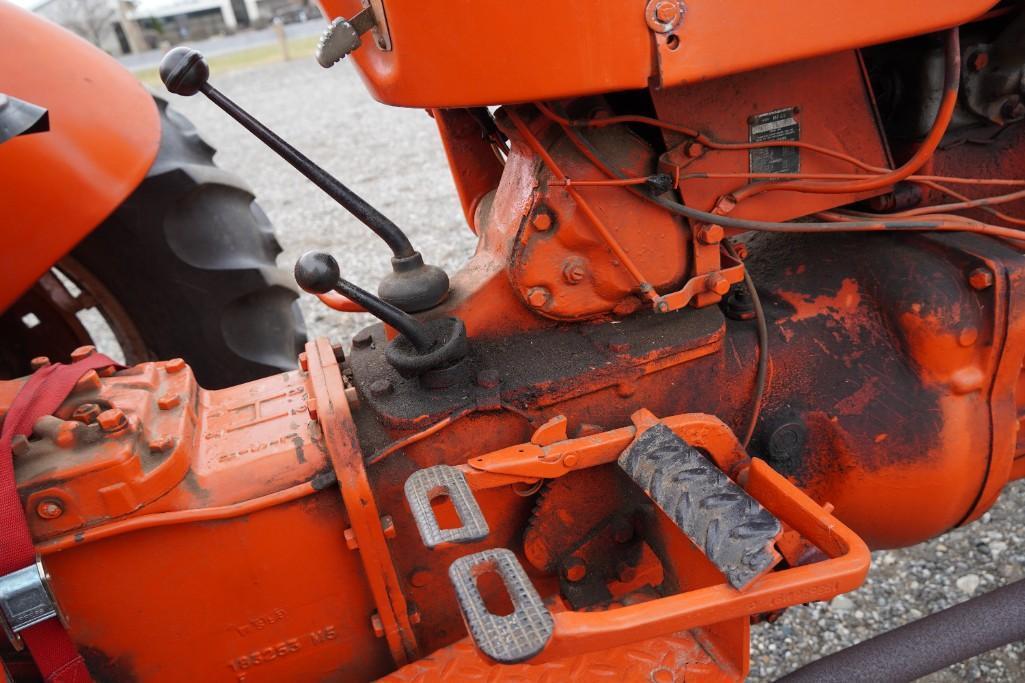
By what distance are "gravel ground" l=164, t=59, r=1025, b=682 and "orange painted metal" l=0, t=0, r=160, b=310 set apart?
5.94 feet

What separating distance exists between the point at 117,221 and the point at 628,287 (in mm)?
1193

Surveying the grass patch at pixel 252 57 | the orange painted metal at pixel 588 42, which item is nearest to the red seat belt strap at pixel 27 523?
the orange painted metal at pixel 588 42

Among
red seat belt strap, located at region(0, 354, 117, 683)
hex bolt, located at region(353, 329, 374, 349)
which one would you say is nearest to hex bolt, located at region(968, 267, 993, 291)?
hex bolt, located at region(353, 329, 374, 349)

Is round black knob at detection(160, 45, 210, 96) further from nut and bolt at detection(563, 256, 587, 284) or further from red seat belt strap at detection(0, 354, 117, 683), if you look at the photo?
nut and bolt at detection(563, 256, 587, 284)

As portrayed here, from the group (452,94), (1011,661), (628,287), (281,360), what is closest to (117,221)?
(281,360)

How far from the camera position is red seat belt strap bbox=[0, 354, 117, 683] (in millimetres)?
1085

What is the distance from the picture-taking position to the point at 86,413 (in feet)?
4.07

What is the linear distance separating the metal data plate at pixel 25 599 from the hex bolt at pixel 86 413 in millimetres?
236

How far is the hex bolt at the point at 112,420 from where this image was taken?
3.94 ft

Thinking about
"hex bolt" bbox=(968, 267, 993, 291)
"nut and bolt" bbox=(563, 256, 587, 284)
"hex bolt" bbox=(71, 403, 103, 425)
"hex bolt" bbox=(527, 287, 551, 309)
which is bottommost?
"hex bolt" bbox=(968, 267, 993, 291)

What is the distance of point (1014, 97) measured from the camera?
4.73 feet

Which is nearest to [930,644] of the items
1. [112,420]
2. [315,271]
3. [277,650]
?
[277,650]

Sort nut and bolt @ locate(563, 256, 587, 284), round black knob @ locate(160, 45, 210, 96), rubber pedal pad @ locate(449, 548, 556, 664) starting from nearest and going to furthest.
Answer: rubber pedal pad @ locate(449, 548, 556, 664) → round black knob @ locate(160, 45, 210, 96) → nut and bolt @ locate(563, 256, 587, 284)

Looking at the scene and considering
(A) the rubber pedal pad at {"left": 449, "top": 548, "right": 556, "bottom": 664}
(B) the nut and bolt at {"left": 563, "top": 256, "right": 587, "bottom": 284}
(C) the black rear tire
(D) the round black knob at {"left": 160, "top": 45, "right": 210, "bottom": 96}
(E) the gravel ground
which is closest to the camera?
(A) the rubber pedal pad at {"left": 449, "top": 548, "right": 556, "bottom": 664}
